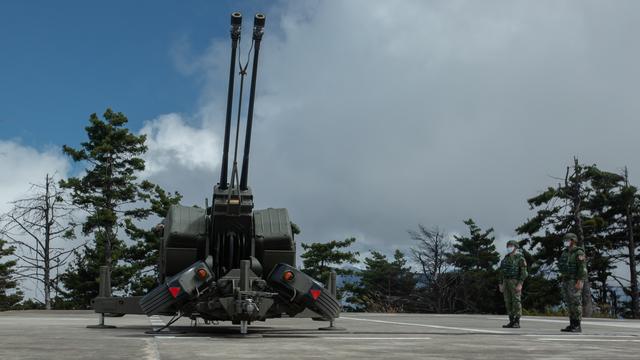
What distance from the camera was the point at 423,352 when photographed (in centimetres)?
628

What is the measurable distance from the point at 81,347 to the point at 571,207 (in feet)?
115

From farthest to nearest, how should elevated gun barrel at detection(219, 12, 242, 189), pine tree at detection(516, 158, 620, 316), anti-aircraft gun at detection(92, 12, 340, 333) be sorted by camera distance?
pine tree at detection(516, 158, 620, 316) < elevated gun barrel at detection(219, 12, 242, 189) < anti-aircraft gun at detection(92, 12, 340, 333)

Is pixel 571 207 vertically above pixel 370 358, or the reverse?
pixel 571 207

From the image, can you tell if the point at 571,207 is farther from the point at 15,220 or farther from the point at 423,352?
the point at 423,352

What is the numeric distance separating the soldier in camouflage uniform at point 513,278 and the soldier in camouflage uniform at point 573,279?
0.91m

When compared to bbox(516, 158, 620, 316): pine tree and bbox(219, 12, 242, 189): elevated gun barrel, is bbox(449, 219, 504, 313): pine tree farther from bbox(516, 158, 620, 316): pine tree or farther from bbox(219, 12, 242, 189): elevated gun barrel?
bbox(219, 12, 242, 189): elevated gun barrel

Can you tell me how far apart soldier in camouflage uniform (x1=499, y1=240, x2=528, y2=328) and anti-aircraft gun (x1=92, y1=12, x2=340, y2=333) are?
422cm

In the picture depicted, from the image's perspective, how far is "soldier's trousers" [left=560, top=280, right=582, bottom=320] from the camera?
1112cm

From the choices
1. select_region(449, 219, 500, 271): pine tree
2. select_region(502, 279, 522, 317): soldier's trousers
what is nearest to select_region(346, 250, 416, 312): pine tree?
select_region(449, 219, 500, 271): pine tree

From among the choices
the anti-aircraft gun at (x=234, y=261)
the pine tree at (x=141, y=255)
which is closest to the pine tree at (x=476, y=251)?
the pine tree at (x=141, y=255)

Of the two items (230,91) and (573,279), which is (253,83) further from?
(573,279)

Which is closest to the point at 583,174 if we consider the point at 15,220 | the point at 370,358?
the point at 15,220

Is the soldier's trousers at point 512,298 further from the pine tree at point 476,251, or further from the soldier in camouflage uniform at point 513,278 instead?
the pine tree at point 476,251

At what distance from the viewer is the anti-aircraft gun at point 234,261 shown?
8914mm
